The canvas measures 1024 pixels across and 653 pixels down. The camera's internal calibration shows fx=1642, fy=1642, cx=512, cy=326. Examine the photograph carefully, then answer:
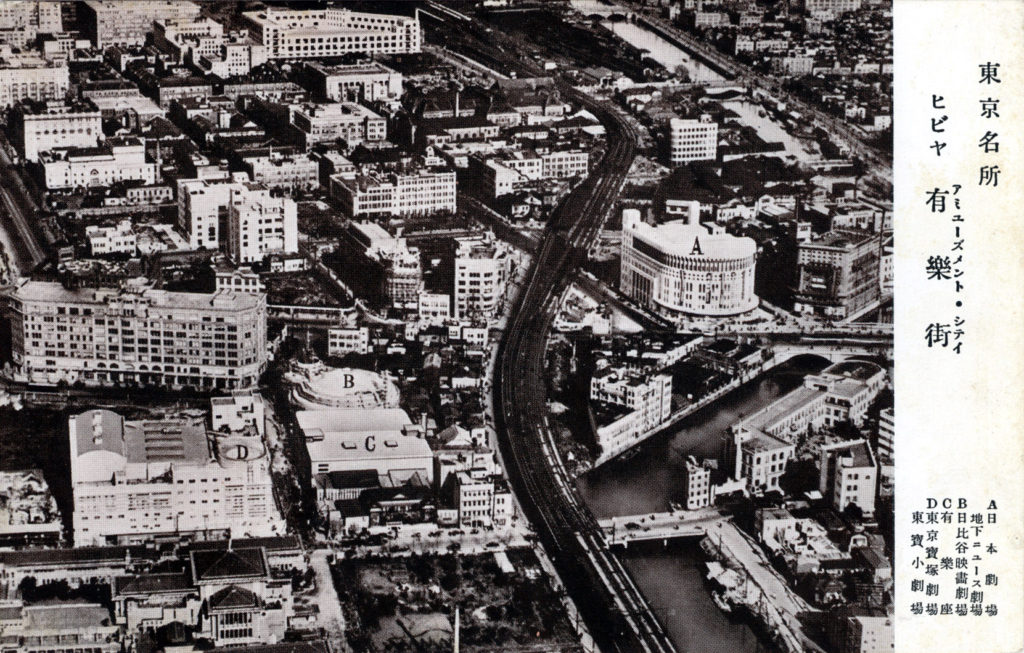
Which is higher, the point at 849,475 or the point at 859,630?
the point at 849,475

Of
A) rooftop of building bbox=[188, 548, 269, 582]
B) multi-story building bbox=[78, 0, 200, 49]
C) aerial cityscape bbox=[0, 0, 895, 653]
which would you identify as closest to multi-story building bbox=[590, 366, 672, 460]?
aerial cityscape bbox=[0, 0, 895, 653]

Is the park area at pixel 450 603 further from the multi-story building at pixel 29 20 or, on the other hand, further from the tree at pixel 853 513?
the multi-story building at pixel 29 20

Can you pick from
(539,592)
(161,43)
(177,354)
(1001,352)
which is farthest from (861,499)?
(161,43)

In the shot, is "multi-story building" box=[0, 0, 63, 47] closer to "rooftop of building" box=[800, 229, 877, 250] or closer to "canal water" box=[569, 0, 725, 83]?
"canal water" box=[569, 0, 725, 83]

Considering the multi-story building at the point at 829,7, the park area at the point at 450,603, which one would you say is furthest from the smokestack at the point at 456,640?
the multi-story building at the point at 829,7

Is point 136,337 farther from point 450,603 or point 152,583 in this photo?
point 450,603

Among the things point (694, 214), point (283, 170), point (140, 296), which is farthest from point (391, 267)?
point (694, 214)

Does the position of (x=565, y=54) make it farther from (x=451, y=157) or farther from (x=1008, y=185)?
(x=1008, y=185)
